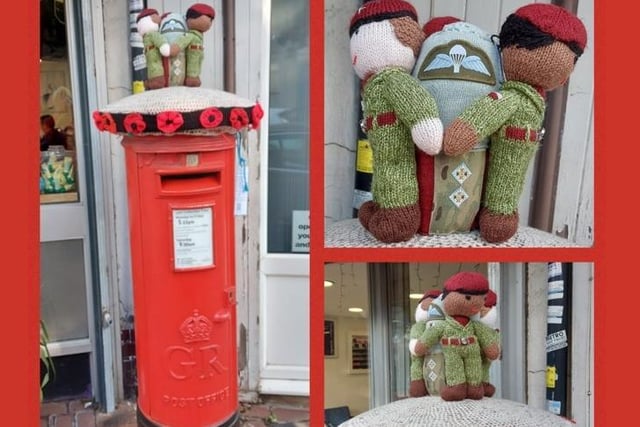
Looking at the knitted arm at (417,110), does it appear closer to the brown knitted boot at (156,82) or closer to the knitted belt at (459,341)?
the knitted belt at (459,341)

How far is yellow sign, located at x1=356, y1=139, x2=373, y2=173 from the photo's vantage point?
2.13 meters

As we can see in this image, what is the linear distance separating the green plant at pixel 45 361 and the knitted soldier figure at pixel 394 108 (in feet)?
5.33

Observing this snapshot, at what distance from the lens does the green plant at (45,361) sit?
252cm

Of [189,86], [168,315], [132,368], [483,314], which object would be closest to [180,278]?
[168,315]

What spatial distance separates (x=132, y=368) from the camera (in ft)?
8.79

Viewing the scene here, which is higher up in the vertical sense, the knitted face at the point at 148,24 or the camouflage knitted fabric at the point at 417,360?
the knitted face at the point at 148,24

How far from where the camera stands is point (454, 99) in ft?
5.15

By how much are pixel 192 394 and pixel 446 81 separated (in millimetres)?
1433

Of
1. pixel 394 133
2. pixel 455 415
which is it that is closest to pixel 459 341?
pixel 455 415

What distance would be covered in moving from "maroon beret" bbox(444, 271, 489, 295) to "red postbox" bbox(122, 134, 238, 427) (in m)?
0.80

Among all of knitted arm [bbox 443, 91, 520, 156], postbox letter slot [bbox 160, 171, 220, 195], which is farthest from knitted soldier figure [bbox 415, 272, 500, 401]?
postbox letter slot [bbox 160, 171, 220, 195]

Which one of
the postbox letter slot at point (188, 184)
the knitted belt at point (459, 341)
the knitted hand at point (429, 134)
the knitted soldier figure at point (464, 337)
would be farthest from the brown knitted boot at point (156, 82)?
the knitted belt at point (459, 341)

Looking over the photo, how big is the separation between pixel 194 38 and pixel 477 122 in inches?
40.9

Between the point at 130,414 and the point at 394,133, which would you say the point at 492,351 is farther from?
the point at 130,414
